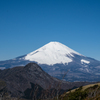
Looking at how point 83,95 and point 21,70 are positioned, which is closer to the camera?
point 83,95

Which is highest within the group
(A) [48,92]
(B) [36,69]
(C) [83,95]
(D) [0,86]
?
(B) [36,69]

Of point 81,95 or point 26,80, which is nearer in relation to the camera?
point 81,95

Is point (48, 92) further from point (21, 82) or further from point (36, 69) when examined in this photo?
point (36, 69)

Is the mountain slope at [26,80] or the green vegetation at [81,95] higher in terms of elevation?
the mountain slope at [26,80]

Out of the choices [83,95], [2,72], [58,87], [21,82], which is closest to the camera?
[58,87]

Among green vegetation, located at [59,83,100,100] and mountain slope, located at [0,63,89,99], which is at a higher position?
mountain slope, located at [0,63,89,99]

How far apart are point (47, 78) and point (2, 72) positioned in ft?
123

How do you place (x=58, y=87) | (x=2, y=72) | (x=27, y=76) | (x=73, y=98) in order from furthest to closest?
(x=2, y=72)
(x=27, y=76)
(x=73, y=98)
(x=58, y=87)

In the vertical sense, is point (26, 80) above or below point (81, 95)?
above

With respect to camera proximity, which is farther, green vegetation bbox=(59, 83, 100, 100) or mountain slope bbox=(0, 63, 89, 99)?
mountain slope bbox=(0, 63, 89, 99)

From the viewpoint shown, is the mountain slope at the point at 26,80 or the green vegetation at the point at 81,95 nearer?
the green vegetation at the point at 81,95

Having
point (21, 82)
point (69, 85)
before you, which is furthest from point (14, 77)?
point (69, 85)

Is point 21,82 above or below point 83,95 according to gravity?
above

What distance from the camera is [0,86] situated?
97938mm
